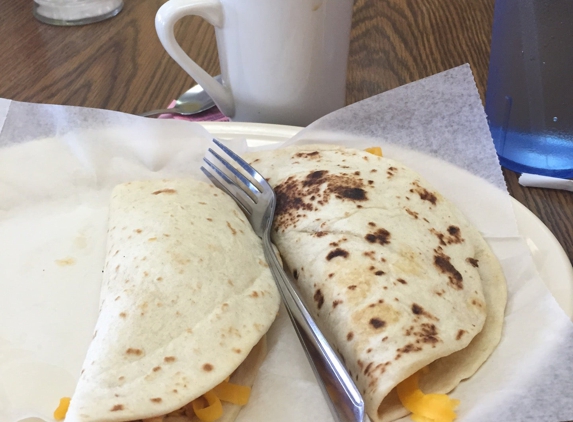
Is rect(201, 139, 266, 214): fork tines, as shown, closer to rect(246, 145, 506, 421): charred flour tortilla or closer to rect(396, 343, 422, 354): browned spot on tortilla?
rect(246, 145, 506, 421): charred flour tortilla

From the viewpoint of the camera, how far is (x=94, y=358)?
69 cm

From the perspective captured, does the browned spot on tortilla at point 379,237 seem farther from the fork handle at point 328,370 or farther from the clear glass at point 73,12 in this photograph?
the clear glass at point 73,12

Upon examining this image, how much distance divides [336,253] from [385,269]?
0.08 m


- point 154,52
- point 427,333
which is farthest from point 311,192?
point 154,52

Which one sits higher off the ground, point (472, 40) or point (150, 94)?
point (150, 94)

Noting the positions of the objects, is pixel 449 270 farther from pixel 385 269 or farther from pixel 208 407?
pixel 208 407

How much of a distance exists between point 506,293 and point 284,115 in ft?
1.91

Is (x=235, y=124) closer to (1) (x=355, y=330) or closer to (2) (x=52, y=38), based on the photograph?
(1) (x=355, y=330)

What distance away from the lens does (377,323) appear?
2.33ft

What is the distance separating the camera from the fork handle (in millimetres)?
608

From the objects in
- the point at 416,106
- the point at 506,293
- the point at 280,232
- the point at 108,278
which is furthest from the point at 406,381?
the point at 416,106

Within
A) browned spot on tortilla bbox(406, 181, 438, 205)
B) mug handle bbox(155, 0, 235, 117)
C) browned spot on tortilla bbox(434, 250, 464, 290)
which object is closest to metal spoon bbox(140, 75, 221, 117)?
mug handle bbox(155, 0, 235, 117)

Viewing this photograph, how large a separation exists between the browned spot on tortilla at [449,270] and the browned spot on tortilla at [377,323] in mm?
131

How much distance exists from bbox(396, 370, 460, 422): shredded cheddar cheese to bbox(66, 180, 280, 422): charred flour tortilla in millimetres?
194
